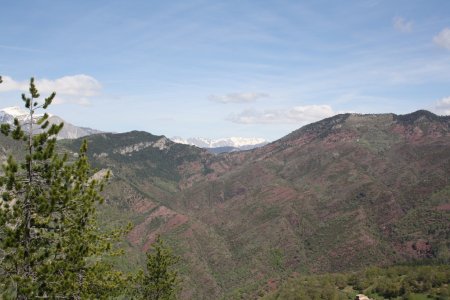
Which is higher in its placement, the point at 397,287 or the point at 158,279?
the point at 158,279

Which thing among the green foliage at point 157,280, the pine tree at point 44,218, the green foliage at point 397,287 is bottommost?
the green foliage at point 397,287

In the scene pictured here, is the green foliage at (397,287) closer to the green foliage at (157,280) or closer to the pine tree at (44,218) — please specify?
the green foliage at (157,280)

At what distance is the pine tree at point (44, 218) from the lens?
24.5 m

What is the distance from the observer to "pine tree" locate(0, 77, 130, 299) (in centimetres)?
2453

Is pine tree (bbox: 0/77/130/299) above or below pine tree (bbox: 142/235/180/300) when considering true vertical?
above

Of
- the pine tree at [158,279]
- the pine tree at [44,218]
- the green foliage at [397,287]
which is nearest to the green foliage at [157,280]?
the pine tree at [158,279]

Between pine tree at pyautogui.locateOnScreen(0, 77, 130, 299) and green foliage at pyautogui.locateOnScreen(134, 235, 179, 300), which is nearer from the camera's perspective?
pine tree at pyautogui.locateOnScreen(0, 77, 130, 299)

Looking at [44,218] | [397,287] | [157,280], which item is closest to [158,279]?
[157,280]

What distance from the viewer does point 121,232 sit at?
32.0 meters

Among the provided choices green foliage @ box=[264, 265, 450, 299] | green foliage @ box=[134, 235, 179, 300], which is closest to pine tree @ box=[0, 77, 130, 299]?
green foliage @ box=[134, 235, 179, 300]

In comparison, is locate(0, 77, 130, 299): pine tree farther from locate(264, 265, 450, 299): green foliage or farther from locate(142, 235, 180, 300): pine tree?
locate(264, 265, 450, 299): green foliage

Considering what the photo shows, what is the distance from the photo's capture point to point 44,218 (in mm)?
25875

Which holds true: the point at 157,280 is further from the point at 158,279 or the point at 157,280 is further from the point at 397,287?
the point at 397,287

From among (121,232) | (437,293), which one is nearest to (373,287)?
(437,293)
